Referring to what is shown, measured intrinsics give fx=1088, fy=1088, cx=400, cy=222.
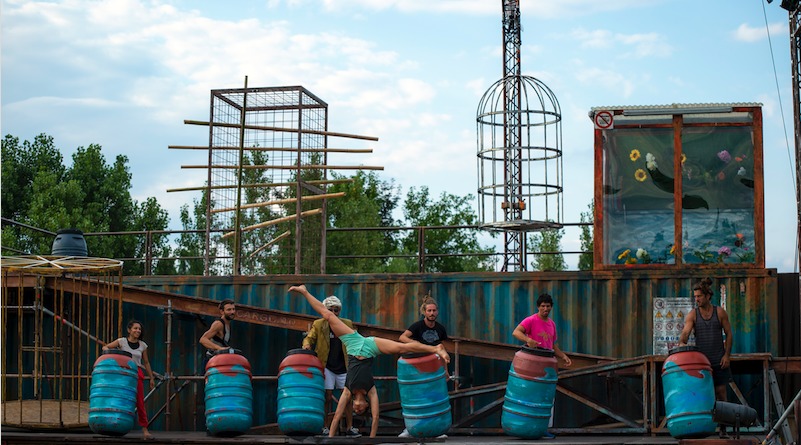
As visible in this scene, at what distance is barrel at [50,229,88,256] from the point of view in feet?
53.7

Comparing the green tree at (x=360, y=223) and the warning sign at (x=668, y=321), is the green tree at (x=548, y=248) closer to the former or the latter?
the green tree at (x=360, y=223)

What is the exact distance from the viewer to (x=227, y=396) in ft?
43.3

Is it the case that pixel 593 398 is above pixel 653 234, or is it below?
below

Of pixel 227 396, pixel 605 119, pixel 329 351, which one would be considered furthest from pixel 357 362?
pixel 605 119

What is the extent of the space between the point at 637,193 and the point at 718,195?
43.4 inches

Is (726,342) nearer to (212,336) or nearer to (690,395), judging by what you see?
(690,395)

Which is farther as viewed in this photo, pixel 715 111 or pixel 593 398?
pixel 715 111

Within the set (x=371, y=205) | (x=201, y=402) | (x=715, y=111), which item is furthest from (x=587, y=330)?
(x=371, y=205)

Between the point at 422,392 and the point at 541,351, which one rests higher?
the point at 541,351

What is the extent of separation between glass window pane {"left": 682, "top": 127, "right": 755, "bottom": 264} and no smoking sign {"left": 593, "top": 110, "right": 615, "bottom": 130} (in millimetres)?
1038

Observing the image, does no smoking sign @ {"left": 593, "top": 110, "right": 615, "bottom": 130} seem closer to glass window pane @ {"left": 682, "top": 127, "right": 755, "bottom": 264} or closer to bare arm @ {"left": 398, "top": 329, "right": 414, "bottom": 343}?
glass window pane @ {"left": 682, "top": 127, "right": 755, "bottom": 264}

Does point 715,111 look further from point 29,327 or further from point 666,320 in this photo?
point 29,327

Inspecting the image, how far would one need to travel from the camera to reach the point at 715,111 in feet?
49.7

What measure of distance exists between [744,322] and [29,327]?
35.2 feet
